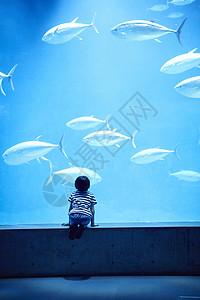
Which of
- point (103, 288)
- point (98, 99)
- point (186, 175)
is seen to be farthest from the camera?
point (98, 99)

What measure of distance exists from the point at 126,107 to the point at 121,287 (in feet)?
31.0

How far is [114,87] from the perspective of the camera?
467 inches

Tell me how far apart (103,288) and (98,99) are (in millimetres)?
11306

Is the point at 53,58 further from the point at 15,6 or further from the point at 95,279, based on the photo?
the point at 95,279

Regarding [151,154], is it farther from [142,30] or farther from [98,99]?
[98,99]

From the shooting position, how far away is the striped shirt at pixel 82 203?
8.49 feet

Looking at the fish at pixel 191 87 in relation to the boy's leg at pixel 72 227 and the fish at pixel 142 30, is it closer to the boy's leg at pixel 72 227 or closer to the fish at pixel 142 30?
the fish at pixel 142 30

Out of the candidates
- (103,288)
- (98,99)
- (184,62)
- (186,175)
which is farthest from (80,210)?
(98,99)

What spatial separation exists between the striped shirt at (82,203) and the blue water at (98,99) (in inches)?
177

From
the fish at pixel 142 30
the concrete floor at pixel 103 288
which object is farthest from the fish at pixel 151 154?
the concrete floor at pixel 103 288

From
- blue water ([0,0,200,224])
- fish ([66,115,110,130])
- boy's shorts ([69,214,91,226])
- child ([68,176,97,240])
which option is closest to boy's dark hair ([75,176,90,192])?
child ([68,176,97,240])

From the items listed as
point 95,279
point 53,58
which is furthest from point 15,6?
point 95,279

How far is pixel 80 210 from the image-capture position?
259cm

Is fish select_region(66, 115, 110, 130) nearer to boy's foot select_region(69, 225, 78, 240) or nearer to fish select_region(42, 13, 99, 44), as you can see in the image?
fish select_region(42, 13, 99, 44)
